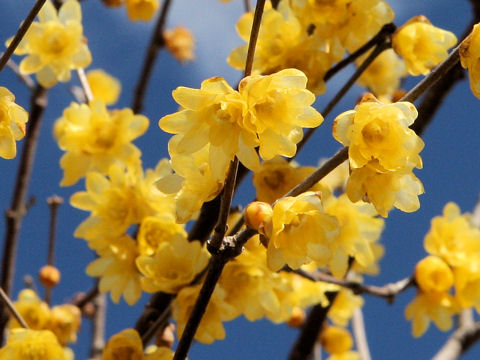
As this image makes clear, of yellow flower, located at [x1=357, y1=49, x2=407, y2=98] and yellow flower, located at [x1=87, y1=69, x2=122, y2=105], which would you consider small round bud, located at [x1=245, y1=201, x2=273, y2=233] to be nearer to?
yellow flower, located at [x1=357, y1=49, x2=407, y2=98]

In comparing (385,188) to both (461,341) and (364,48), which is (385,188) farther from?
(461,341)

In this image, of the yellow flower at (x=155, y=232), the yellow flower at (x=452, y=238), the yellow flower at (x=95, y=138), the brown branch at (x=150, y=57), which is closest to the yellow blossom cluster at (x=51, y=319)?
the yellow flower at (x=95, y=138)

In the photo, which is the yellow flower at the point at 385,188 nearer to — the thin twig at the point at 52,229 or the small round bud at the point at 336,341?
the thin twig at the point at 52,229

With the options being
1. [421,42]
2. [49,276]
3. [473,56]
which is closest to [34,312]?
[49,276]

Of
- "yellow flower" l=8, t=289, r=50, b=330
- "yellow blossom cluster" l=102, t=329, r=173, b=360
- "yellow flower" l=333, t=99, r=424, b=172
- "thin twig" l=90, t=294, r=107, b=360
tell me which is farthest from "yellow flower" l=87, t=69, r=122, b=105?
"yellow flower" l=333, t=99, r=424, b=172

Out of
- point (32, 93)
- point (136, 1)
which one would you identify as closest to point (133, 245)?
point (32, 93)
